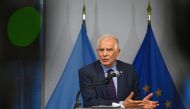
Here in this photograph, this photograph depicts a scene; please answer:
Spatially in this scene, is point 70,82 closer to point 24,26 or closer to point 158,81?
point 24,26

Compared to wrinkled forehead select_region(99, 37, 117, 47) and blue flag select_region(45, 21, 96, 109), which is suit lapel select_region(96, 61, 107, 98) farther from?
blue flag select_region(45, 21, 96, 109)

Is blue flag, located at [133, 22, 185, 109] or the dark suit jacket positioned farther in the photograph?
blue flag, located at [133, 22, 185, 109]

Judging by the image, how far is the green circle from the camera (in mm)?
4676

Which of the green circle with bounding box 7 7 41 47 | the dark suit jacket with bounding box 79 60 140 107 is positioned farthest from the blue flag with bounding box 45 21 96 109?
the dark suit jacket with bounding box 79 60 140 107

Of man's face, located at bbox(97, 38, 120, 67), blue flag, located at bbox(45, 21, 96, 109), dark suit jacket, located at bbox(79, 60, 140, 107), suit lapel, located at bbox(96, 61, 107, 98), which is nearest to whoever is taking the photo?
dark suit jacket, located at bbox(79, 60, 140, 107)

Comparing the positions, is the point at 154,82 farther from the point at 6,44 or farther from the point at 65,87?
the point at 6,44

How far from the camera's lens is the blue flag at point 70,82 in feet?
15.1

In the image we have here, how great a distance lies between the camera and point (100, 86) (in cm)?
333

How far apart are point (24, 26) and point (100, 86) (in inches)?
70.1

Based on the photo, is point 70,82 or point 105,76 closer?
point 105,76

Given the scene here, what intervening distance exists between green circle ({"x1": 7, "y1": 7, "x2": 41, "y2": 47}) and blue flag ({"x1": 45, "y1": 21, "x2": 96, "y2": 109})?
0.60m

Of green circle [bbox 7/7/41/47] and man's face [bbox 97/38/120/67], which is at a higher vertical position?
green circle [bbox 7/7/41/47]

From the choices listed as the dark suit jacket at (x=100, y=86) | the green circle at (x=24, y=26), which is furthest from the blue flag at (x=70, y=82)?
the dark suit jacket at (x=100, y=86)

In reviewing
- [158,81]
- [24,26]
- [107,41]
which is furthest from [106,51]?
[24,26]
